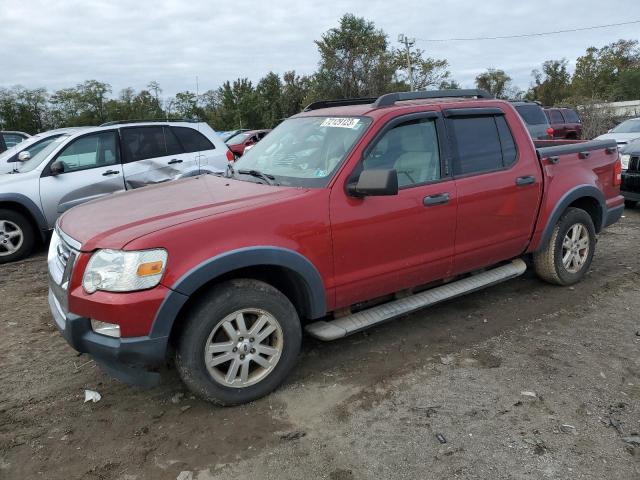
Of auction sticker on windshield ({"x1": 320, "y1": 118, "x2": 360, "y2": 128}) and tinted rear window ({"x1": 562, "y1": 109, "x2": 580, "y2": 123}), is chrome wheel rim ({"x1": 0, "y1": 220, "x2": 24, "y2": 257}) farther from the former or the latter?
tinted rear window ({"x1": 562, "y1": 109, "x2": 580, "y2": 123})

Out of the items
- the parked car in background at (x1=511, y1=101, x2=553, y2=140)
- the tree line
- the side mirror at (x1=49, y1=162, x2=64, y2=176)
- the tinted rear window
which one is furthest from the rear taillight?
the tree line

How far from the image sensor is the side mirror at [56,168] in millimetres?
6786

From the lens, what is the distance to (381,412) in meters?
3.03

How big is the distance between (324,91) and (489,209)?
38320mm

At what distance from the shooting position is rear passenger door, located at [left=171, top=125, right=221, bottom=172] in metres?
7.71

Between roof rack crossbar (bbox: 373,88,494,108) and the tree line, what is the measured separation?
34.6 m

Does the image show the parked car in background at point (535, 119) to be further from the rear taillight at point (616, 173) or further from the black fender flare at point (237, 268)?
the black fender flare at point (237, 268)

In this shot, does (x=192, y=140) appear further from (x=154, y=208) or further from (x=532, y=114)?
(x=532, y=114)

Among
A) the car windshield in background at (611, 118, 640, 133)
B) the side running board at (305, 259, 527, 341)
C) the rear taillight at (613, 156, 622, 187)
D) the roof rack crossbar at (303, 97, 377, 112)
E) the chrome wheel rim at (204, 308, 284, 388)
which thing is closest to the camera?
the chrome wheel rim at (204, 308, 284, 388)

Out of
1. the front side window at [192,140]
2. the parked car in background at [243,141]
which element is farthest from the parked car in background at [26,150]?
the parked car in background at [243,141]

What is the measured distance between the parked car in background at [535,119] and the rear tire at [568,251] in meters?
8.46

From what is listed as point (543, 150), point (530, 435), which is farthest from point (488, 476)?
point (543, 150)

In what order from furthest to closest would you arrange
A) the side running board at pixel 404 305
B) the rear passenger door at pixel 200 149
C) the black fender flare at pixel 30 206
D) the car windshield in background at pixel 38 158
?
1. the rear passenger door at pixel 200 149
2. the car windshield in background at pixel 38 158
3. the black fender flare at pixel 30 206
4. the side running board at pixel 404 305

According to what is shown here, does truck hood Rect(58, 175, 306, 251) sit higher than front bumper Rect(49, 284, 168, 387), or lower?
higher
